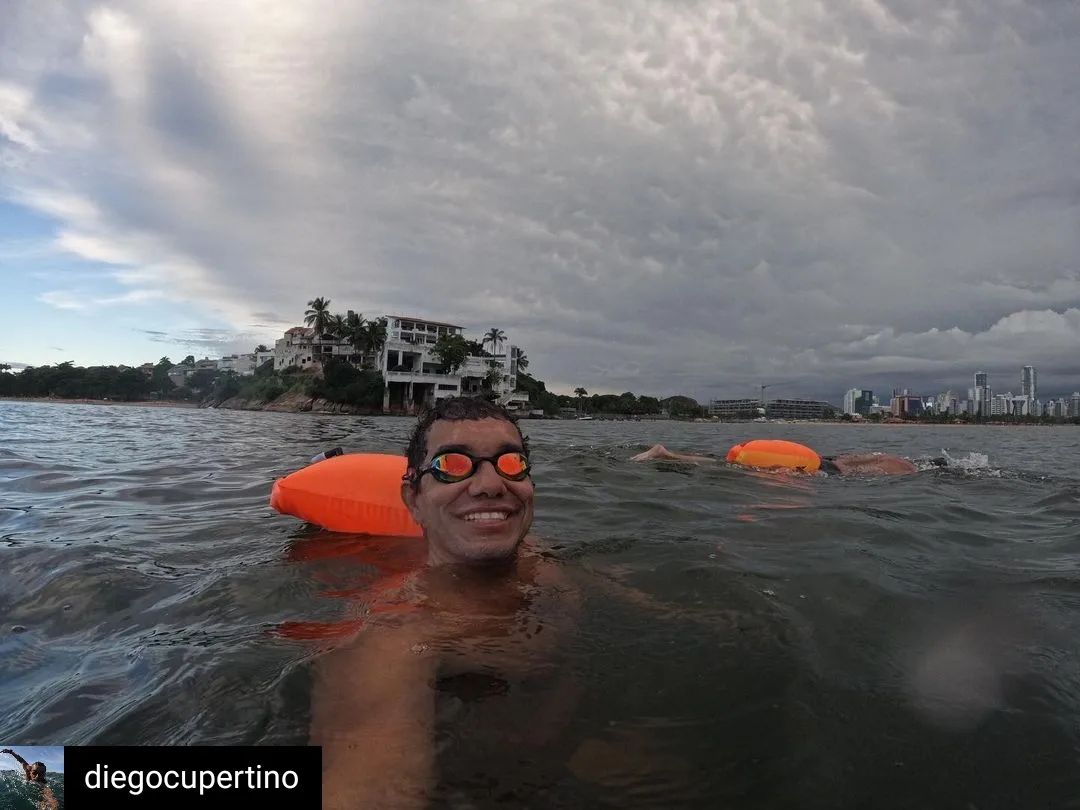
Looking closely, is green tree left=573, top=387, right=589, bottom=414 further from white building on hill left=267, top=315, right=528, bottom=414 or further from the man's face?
the man's face

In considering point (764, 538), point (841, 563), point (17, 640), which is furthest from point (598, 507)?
point (17, 640)

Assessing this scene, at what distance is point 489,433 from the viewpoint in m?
3.21

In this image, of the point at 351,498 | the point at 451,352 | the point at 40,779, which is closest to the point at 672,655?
the point at 40,779

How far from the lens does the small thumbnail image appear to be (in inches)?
50.4

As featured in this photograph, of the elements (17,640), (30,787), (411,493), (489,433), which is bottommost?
(17,640)

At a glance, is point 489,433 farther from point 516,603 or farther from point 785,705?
point 785,705

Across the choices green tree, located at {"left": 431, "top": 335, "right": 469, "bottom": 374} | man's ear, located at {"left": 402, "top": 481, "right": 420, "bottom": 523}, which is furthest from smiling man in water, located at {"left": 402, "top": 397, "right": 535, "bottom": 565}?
green tree, located at {"left": 431, "top": 335, "right": 469, "bottom": 374}

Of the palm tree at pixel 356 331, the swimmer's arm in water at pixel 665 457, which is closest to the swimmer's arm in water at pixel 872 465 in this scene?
the swimmer's arm in water at pixel 665 457

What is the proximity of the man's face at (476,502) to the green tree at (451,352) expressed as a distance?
70994mm

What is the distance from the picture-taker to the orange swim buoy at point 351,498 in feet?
15.4

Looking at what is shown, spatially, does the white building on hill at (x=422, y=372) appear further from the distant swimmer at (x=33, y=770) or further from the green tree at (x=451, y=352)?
the distant swimmer at (x=33, y=770)

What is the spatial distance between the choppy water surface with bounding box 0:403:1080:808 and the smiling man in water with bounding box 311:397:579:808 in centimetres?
5

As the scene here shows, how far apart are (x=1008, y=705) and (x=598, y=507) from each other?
Answer: 454 centimetres

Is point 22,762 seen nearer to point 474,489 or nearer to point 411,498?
point 474,489
